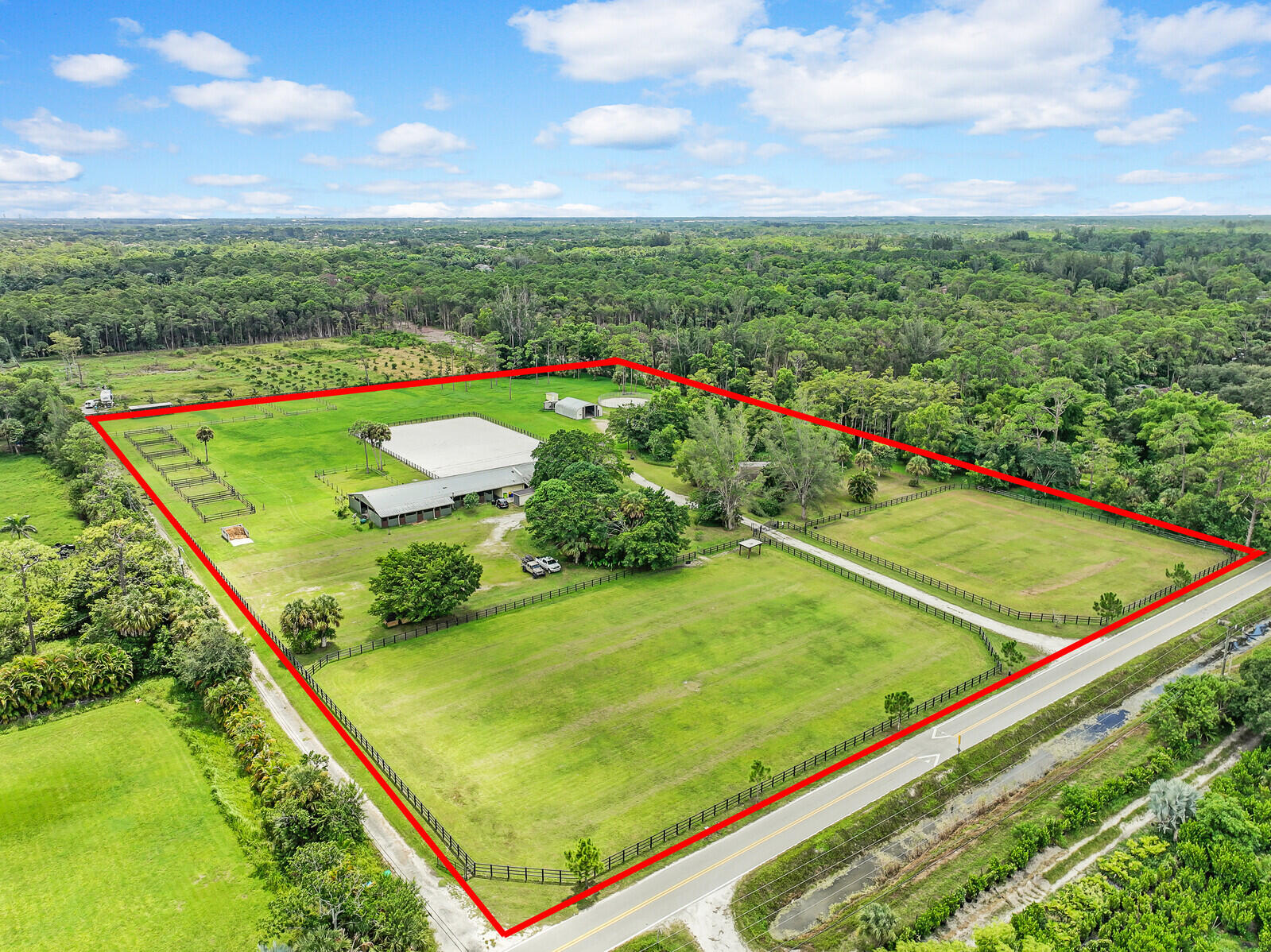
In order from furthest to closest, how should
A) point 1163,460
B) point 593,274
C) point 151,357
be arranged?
point 593,274
point 151,357
point 1163,460

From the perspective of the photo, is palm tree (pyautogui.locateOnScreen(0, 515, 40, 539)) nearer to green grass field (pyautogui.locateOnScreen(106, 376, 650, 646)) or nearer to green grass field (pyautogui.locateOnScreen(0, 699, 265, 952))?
green grass field (pyautogui.locateOnScreen(106, 376, 650, 646))

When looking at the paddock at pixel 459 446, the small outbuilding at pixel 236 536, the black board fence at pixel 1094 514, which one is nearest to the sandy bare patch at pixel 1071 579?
the black board fence at pixel 1094 514

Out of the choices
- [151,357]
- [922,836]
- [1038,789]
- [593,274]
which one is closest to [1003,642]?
[1038,789]

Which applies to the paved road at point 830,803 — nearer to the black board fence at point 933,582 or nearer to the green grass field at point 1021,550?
the black board fence at point 933,582

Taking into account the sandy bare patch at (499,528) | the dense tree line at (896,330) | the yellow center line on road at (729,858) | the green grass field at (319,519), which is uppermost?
the dense tree line at (896,330)

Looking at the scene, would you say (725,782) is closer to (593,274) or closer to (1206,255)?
(593,274)

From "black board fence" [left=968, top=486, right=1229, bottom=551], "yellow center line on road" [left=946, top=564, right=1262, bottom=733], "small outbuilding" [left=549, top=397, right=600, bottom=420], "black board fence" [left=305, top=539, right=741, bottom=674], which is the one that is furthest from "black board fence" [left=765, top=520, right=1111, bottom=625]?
"small outbuilding" [left=549, top=397, right=600, bottom=420]
